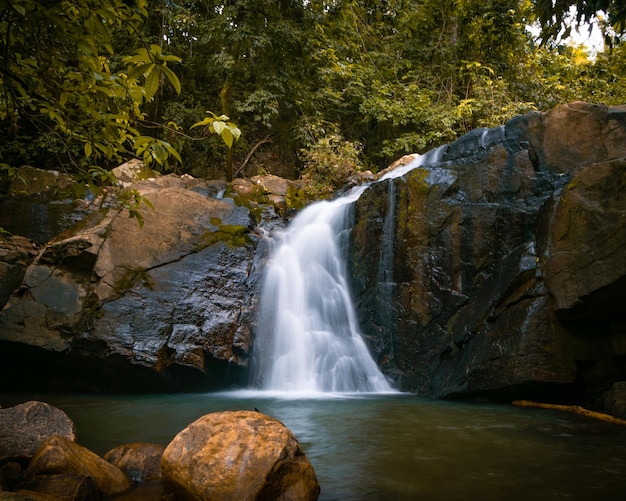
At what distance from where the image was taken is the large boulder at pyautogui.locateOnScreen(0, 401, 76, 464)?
392 cm

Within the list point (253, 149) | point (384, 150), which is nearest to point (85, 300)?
point (253, 149)

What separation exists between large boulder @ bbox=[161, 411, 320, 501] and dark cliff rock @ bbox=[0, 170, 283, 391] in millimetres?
4907

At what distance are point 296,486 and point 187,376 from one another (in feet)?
17.7

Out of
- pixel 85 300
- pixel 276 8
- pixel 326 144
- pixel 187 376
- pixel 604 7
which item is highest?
pixel 276 8

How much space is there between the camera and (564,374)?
21.8 feet

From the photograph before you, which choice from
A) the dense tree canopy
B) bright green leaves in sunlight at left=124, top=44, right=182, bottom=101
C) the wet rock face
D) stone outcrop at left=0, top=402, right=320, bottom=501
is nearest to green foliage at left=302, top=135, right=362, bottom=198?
the dense tree canopy

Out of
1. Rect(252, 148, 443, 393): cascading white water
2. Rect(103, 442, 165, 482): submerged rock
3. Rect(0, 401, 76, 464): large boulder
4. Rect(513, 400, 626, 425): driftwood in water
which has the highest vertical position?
Rect(252, 148, 443, 393): cascading white water

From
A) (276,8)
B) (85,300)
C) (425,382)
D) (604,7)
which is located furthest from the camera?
(276,8)

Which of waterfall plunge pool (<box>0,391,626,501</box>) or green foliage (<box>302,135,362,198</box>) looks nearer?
waterfall plunge pool (<box>0,391,626,501</box>)

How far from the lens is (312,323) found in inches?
371

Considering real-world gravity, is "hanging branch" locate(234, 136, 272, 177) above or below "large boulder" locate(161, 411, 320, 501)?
above

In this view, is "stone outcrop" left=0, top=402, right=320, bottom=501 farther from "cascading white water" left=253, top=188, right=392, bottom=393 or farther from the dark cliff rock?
"cascading white water" left=253, top=188, right=392, bottom=393

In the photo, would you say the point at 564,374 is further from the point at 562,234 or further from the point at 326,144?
the point at 326,144

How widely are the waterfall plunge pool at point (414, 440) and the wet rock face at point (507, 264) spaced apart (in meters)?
0.72
